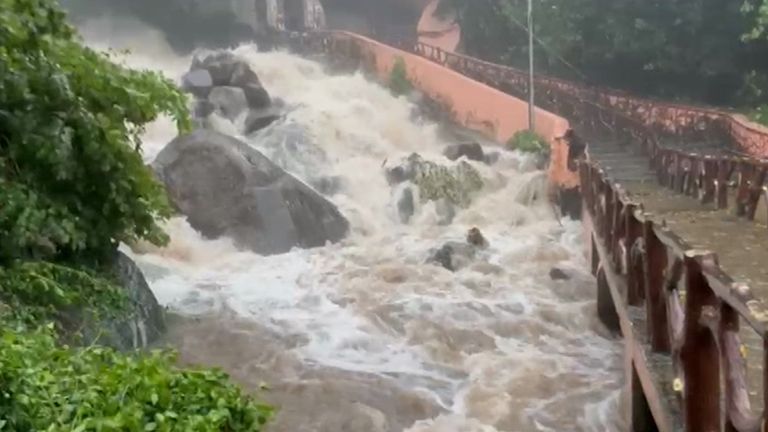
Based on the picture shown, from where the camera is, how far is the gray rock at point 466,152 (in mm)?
18156

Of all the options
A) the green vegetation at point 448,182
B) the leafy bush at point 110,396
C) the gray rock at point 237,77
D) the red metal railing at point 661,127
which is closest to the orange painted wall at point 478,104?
the red metal railing at point 661,127

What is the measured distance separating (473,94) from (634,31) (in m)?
4.29

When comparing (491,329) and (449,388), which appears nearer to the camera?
(449,388)

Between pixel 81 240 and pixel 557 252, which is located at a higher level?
pixel 81 240

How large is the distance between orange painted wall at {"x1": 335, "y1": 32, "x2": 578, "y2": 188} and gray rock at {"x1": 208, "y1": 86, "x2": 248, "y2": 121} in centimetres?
526

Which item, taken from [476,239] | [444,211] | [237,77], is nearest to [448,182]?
[444,211]

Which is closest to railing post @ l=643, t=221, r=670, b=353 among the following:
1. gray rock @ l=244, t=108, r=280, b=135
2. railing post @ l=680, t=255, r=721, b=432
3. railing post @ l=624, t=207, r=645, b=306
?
railing post @ l=624, t=207, r=645, b=306

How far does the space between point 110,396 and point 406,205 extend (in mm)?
12420

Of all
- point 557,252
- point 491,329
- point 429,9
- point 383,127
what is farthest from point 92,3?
point 491,329

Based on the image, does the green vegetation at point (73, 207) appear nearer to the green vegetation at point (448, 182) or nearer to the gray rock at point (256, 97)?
the green vegetation at point (448, 182)

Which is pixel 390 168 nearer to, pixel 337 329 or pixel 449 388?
pixel 337 329

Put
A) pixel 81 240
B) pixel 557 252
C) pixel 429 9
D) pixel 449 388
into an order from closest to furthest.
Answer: pixel 81 240, pixel 449 388, pixel 557 252, pixel 429 9

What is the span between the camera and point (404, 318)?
406 inches

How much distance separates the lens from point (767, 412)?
2807 mm
